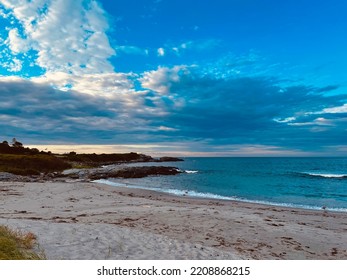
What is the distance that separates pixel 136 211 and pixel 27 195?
11310 millimetres

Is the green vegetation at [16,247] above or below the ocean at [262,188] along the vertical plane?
above

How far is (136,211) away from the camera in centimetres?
1727

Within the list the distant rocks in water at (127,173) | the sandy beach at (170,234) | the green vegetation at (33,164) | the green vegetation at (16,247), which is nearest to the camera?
the green vegetation at (16,247)

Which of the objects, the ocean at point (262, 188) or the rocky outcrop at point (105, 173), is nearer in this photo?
the ocean at point (262, 188)

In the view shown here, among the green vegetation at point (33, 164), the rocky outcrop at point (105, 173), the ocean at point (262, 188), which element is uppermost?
the green vegetation at point (33, 164)

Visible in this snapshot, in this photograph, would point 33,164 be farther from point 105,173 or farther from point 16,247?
point 16,247

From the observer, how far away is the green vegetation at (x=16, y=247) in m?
7.04

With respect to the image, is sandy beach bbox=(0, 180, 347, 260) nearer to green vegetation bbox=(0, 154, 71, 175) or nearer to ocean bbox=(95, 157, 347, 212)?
ocean bbox=(95, 157, 347, 212)

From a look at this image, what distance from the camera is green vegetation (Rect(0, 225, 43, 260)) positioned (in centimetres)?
704

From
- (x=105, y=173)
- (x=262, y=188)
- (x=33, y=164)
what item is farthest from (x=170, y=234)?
(x=33, y=164)

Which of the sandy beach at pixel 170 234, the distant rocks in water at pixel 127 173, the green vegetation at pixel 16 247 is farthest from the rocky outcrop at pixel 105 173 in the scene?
the green vegetation at pixel 16 247

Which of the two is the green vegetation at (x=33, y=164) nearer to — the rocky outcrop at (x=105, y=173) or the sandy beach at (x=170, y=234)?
the rocky outcrop at (x=105, y=173)

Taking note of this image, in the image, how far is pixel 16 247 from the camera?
25.2 ft

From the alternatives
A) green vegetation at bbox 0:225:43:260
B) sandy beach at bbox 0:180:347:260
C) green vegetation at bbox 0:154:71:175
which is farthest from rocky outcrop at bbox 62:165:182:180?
green vegetation at bbox 0:225:43:260
